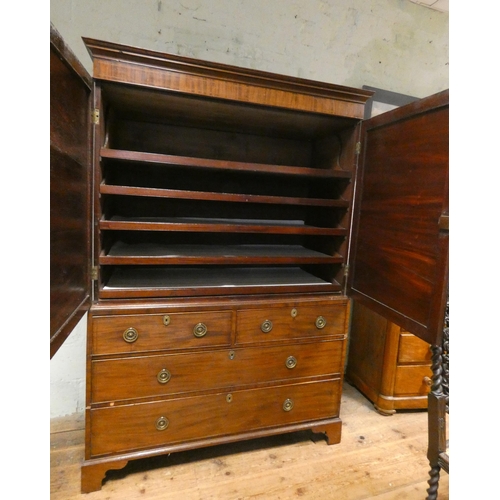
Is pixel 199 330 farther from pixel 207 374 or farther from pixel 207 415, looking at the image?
pixel 207 415

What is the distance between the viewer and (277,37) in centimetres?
163

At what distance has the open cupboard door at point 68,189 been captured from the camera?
742 millimetres

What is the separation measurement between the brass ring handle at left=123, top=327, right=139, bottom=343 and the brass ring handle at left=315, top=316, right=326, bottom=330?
29.1 inches

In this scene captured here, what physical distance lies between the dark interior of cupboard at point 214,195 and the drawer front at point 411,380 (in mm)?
750

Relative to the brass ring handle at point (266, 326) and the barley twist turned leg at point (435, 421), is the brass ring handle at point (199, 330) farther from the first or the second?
the barley twist turned leg at point (435, 421)

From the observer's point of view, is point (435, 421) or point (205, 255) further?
point (205, 255)

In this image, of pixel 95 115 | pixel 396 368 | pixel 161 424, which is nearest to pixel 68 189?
pixel 95 115

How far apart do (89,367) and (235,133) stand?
3.91 ft

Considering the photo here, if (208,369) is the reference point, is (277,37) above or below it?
above

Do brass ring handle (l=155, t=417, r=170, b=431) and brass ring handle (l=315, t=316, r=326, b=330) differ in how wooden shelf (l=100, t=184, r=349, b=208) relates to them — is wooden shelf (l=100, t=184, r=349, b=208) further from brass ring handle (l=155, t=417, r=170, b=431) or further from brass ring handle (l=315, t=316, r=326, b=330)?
brass ring handle (l=155, t=417, r=170, b=431)

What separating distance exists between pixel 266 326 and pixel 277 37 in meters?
1.44
